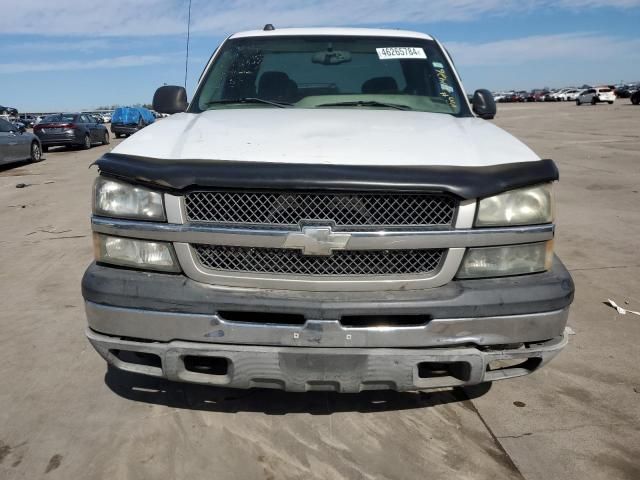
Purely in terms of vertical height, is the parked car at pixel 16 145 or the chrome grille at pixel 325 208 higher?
the chrome grille at pixel 325 208

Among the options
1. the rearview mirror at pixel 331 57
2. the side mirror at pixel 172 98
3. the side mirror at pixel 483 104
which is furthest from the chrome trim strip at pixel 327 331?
the rearview mirror at pixel 331 57

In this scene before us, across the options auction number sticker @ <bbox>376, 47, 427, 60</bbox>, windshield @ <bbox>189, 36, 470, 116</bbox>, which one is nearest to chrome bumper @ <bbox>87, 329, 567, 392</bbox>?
windshield @ <bbox>189, 36, 470, 116</bbox>

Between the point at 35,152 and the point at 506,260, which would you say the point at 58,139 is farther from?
the point at 506,260

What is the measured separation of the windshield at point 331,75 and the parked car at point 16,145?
13.1m

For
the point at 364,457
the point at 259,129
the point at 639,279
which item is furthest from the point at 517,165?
the point at 639,279

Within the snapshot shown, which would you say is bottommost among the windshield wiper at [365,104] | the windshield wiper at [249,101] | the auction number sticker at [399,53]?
the windshield wiper at [249,101]

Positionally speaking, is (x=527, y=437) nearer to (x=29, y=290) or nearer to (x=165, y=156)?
(x=165, y=156)

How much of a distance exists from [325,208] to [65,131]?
71.8ft

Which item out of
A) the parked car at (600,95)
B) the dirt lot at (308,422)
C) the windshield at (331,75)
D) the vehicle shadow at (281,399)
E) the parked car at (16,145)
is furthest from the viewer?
the parked car at (600,95)

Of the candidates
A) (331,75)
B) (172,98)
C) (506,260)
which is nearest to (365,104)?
(331,75)

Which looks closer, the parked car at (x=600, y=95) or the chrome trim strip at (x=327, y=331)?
the chrome trim strip at (x=327, y=331)

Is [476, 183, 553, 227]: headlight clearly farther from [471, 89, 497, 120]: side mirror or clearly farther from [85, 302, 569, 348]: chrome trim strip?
[471, 89, 497, 120]: side mirror

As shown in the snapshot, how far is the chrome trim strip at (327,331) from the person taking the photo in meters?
2.36

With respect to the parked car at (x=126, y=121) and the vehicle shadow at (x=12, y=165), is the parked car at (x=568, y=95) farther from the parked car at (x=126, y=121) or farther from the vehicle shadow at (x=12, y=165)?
the vehicle shadow at (x=12, y=165)
